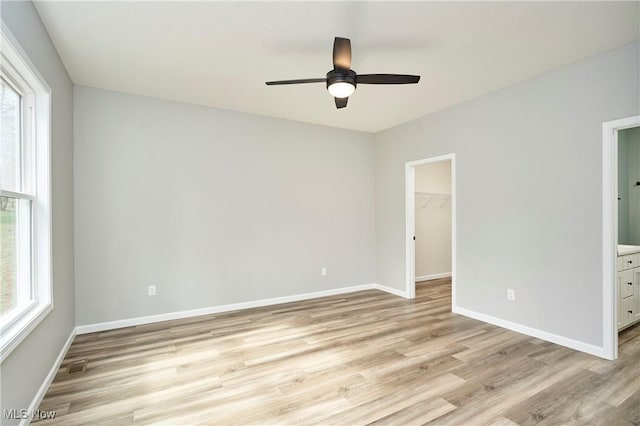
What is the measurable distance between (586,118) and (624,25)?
767 mm

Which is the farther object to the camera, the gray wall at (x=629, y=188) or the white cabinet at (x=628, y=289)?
the gray wall at (x=629, y=188)

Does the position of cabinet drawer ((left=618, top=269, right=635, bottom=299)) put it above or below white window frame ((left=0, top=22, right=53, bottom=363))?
below

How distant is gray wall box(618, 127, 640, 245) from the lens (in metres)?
4.25

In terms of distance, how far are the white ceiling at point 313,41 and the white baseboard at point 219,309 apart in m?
2.63

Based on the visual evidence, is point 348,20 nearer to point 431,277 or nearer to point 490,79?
point 490,79

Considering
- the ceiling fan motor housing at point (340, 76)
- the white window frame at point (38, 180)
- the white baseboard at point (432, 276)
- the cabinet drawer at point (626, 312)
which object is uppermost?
the ceiling fan motor housing at point (340, 76)

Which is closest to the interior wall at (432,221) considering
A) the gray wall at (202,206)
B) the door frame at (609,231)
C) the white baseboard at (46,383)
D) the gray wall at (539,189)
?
the gray wall at (202,206)

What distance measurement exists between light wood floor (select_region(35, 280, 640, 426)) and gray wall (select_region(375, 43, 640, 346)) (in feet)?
1.26

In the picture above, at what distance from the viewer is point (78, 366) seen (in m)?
2.69

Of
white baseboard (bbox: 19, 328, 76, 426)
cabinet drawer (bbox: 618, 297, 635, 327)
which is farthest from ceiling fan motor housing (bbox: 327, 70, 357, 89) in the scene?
cabinet drawer (bbox: 618, 297, 635, 327)

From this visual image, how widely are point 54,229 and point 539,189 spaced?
4476 mm

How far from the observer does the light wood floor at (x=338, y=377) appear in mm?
2041

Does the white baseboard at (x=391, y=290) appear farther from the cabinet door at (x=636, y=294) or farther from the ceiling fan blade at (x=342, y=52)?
the ceiling fan blade at (x=342, y=52)

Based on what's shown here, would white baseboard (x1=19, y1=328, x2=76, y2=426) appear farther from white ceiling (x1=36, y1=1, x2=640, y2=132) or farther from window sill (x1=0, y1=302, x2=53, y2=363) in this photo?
white ceiling (x1=36, y1=1, x2=640, y2=132)
